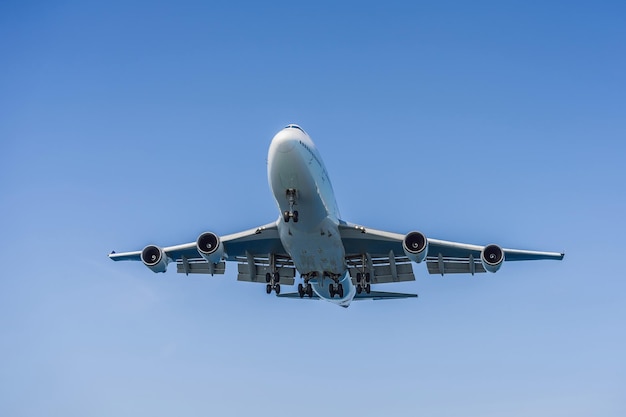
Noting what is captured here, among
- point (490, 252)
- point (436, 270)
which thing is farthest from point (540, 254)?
point (436, 270)

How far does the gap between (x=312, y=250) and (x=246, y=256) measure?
235 inches

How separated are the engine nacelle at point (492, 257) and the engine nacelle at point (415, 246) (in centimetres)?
284

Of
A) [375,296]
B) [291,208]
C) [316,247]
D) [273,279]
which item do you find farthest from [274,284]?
[291,208]

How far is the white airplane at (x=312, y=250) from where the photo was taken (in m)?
31.8

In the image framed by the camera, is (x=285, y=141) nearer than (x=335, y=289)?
Yes

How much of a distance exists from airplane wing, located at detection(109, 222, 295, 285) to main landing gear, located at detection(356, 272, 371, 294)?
359cm

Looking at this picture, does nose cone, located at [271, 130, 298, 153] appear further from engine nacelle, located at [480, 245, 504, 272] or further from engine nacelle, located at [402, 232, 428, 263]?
engine nacelle, located at [480, 245, 504, 272]

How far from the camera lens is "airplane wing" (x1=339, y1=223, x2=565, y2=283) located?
36.7 meters

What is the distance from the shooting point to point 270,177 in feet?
103

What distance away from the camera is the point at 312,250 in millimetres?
34906

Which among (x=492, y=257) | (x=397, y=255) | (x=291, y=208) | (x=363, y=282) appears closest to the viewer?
(x=291, y=208)

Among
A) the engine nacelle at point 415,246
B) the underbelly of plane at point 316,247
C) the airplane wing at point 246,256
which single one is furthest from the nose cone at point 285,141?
the engine nacelle at point 415,246

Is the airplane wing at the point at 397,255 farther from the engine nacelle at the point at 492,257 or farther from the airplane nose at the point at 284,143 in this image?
the airplane nose at the point at 284,143

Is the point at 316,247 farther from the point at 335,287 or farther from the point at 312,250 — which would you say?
the point at 335,287
